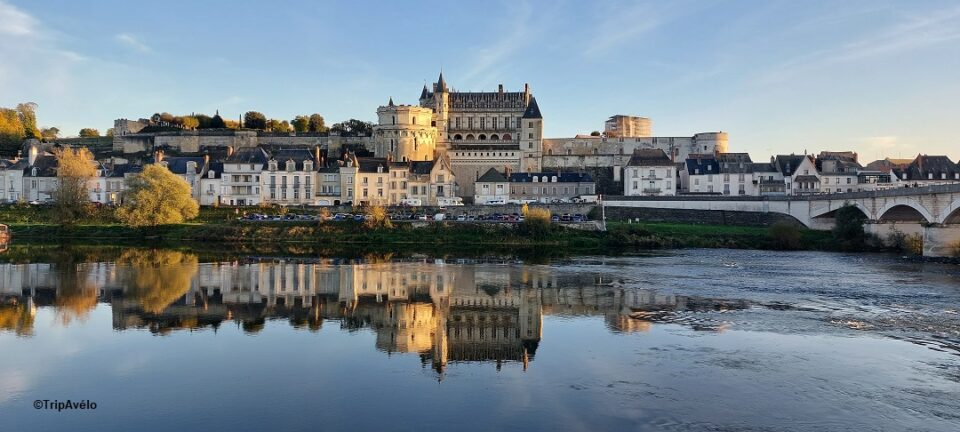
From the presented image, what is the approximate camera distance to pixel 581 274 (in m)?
27.2

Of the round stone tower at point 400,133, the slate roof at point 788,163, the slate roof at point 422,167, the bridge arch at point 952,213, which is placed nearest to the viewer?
the bridge arch at point 952,213

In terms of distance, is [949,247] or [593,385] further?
[949,247]

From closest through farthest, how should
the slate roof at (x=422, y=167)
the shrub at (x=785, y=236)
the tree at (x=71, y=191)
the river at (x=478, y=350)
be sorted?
1. the river at (x=478, y=350)
2. the shrub at (x=785, y=236)
3. the tree at (x=71, y=191)
4. the slate roof at (x=422, y=167)

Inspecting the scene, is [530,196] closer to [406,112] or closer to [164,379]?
[406,112]

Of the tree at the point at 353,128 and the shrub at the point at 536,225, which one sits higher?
the tree at the point at 353,128

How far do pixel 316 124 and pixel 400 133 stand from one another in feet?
60.2

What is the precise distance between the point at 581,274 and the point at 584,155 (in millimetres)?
38046

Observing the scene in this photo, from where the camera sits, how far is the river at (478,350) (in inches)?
444

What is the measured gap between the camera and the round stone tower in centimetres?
5947

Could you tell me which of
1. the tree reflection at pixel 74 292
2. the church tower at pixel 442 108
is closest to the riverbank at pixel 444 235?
the tree reflection at pixel 74 292

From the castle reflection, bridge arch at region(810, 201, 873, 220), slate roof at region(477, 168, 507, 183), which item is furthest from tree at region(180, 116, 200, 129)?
bridge arch at region(810, 201, 873, 220)

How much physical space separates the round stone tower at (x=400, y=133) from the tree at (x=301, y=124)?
1747cm

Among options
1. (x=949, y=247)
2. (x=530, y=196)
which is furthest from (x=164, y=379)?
(x=530, y=196)

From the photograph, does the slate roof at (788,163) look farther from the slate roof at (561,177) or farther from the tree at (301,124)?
the tree at (301,124)
